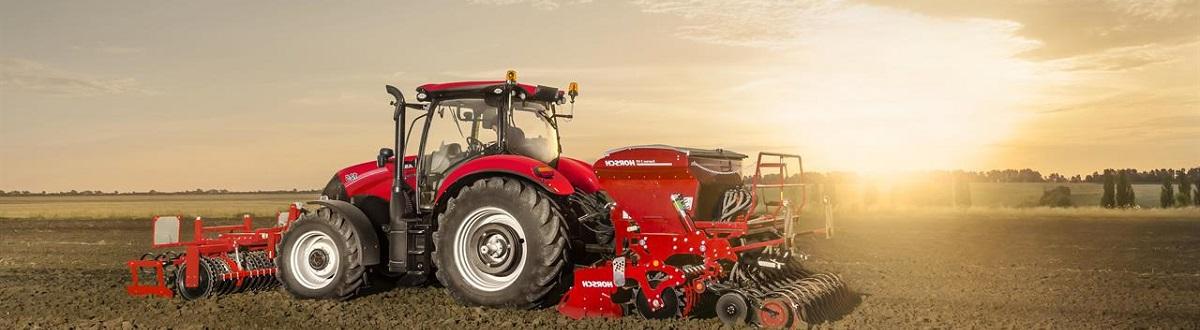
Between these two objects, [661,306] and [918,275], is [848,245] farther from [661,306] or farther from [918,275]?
[661,306]

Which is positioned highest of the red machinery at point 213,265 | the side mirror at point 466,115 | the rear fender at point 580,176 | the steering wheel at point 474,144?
the side mirror at point 466,115

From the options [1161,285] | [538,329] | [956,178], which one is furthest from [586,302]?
[956,178]

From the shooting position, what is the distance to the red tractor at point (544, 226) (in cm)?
842

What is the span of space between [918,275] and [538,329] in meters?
7.13

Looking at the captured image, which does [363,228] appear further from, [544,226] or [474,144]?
[544,226]

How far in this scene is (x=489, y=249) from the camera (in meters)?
8.83

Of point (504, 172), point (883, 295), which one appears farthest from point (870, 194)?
point (504, 172)

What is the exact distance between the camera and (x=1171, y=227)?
2847 cm

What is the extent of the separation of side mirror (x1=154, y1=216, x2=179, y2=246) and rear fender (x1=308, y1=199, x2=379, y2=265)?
8.30ft

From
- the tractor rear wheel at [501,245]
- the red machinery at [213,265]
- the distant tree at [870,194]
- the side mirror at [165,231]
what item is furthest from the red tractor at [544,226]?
the distant tree at [870,194]

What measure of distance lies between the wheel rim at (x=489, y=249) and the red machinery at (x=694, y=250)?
0.59m

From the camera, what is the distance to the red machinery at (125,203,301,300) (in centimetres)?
1041

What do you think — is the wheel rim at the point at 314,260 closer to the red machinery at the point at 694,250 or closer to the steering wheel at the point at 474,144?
the steering wheel at the point at 474,144

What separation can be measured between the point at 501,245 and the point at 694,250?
1.76 meters
